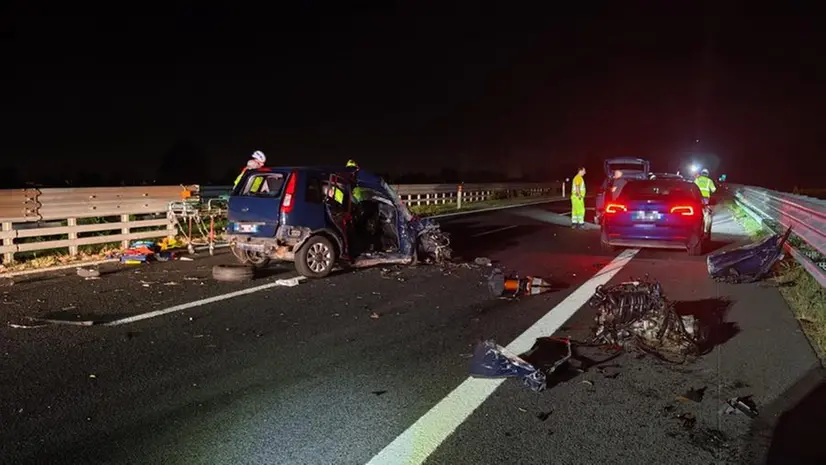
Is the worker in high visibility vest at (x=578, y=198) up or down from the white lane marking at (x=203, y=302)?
up

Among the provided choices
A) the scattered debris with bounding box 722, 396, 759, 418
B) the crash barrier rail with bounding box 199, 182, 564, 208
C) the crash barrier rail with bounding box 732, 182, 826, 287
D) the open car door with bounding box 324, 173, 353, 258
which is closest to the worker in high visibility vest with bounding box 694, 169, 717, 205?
the crash barrier rail with bounding box 732, 182, 826, 287

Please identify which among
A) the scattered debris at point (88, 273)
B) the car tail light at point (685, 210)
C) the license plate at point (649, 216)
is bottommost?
the scattered debris at point (88, 273)

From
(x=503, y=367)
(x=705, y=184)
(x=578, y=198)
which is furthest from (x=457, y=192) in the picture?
(x=503, y=367)

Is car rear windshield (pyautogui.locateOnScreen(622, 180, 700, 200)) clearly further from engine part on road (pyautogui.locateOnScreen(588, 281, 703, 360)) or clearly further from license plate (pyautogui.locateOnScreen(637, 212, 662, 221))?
engine part on road (pyautogui.locateOnScreen(588, 281, 703, 360))

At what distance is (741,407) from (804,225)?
7.62m

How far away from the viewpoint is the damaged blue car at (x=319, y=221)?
9445mm

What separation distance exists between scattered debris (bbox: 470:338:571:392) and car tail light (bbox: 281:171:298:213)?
4.62m

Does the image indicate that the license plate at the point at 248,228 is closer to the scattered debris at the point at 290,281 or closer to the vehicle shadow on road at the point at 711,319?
the scattered debris at the point at 290,281

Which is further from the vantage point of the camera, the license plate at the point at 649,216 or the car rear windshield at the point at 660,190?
the car rear windshield at the point at 660,190

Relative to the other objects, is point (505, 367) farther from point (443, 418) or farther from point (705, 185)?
point (705, 185)

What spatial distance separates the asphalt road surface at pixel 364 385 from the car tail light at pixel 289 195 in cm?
125

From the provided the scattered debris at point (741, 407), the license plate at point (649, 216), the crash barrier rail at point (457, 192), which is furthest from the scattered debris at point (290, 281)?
the crash barrier rail at point (457, 192)

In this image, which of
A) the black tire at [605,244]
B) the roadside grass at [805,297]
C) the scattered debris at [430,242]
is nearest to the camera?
the roadside grass at [805,297]

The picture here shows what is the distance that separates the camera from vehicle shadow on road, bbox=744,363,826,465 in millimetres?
3797
